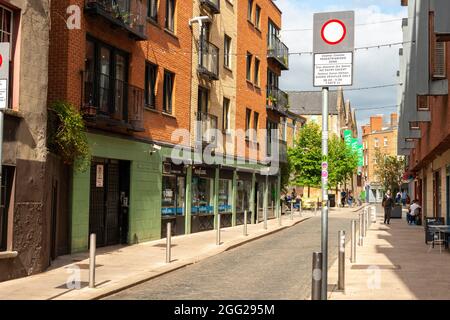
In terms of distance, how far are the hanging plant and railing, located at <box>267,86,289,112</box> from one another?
20791 millimetres

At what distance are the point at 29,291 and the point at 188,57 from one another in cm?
1441

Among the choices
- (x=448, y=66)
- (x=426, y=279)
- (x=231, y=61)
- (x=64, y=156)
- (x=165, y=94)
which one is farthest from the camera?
(x=231, y=61)

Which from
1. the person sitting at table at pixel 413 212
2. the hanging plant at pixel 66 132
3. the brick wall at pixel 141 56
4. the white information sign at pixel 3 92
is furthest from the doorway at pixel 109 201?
the person sitting at table at pixel 413 212

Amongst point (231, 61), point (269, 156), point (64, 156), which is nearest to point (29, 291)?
point (64, 156)

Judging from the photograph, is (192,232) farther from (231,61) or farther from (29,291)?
(29,291)

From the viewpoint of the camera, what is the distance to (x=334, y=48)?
7.04 m

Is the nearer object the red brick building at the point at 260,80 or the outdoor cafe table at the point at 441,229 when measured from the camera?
the outdoor cafe table at the point at 441,229

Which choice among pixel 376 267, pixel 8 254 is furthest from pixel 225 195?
pixel 8 254

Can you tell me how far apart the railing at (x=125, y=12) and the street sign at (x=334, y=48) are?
9747 millimetres

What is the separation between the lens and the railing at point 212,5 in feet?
78.6

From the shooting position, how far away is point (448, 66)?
49.0ft

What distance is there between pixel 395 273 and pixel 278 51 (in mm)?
24767

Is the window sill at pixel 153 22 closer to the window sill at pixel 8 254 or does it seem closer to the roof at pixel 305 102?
the window sill at pixel 8 254

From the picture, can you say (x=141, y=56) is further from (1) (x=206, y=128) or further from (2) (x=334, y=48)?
(2) (x=334, y=48)
